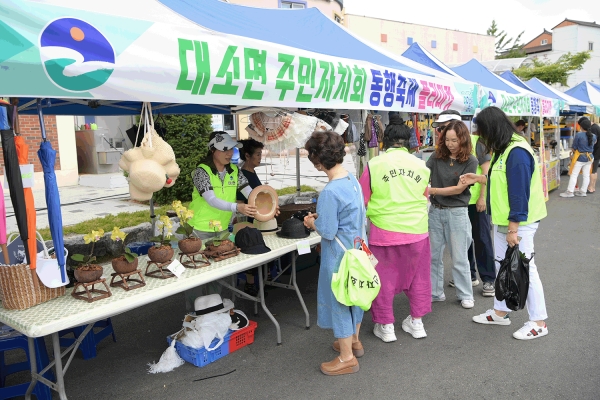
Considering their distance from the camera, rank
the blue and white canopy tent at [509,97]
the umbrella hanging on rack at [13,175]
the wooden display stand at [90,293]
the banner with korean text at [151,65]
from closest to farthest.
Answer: the banner with korean text at [151,65], the umbrella hanging on rack at [13,175], the wooden display stand at [90,293], the blue and white canopy tent at [509,97]

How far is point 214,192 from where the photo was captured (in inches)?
142

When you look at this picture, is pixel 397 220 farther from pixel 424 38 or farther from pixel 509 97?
pixel 424 38

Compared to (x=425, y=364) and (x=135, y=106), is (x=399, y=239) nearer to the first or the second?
(x=425, y=364)

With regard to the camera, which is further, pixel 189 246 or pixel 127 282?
pixel 189 246

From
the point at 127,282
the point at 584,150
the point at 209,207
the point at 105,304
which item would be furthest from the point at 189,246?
the point at 584,150

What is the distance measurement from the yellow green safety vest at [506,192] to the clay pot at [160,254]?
233 cm

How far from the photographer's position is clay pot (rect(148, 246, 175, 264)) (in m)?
2.91

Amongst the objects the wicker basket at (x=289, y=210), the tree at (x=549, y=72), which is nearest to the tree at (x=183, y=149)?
the wicker basket at (x=289, y=210)

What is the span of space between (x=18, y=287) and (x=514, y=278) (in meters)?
3.11

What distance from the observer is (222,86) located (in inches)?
103

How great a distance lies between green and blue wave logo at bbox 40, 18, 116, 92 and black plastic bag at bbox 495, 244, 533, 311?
9.31 ft

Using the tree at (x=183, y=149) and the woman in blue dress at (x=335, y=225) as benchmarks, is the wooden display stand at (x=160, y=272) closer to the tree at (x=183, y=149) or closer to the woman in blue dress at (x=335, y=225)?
the woman in blue dress at (x=335, y=225)

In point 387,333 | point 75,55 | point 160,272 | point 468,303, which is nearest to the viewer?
point 75,55

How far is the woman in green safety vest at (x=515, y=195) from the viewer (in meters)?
3.14
